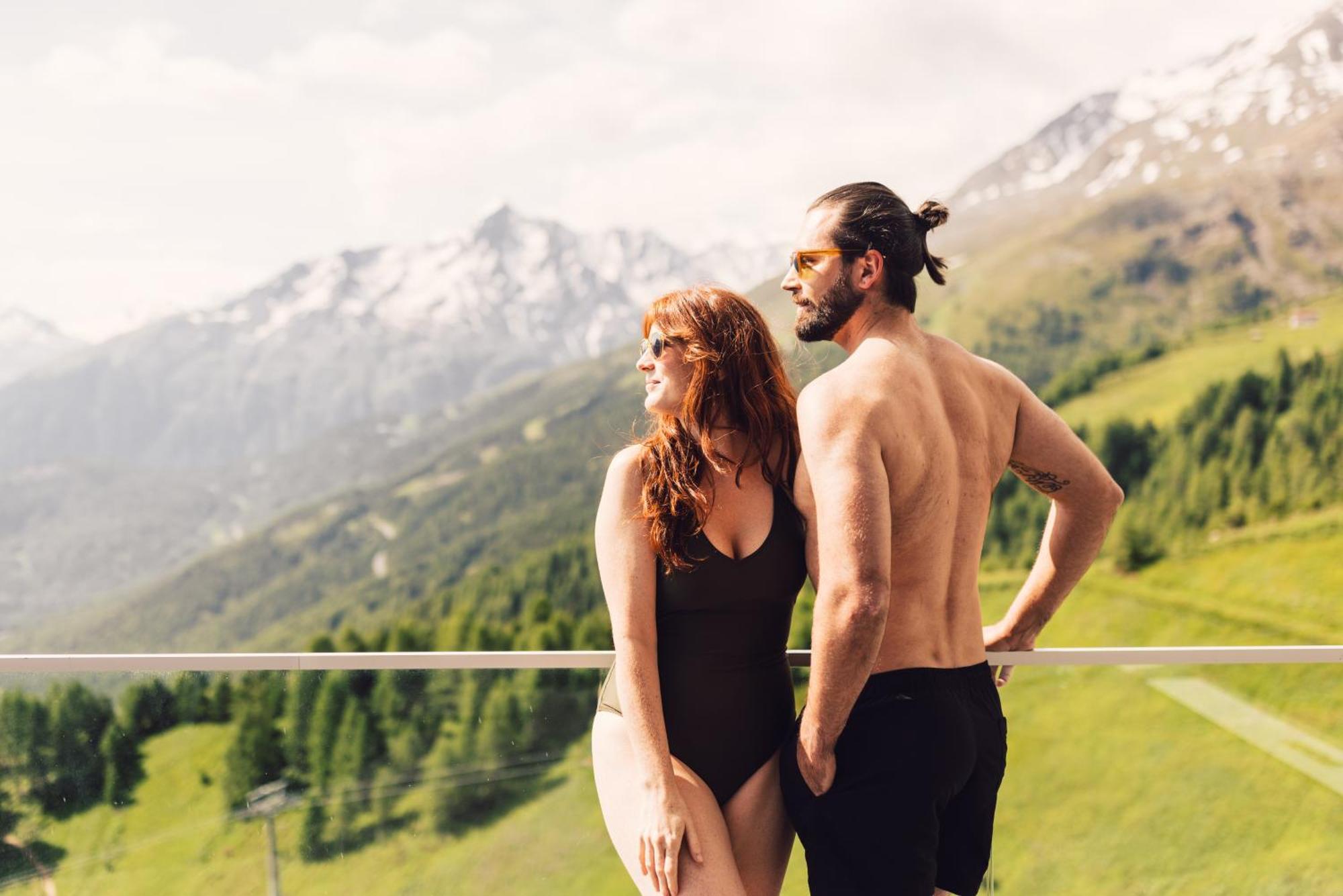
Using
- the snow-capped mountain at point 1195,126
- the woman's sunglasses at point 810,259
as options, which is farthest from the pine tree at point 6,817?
the snow-capped mountain at point 1195,126

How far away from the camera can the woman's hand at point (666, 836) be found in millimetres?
1740

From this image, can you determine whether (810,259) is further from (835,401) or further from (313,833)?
(313,833)

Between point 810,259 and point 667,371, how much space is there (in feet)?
0.97

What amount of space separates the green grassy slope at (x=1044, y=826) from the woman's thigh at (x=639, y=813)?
71 centimetres

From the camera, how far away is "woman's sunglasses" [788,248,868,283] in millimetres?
1834

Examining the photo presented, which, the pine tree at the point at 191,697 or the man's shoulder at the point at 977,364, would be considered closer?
the man's shoulder at the point at 977,364

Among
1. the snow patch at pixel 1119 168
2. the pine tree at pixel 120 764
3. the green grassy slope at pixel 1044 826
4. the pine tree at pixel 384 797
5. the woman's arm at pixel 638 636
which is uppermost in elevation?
the snow patch at pixel 1119 168

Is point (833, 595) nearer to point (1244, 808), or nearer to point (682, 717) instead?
point (682, 717)

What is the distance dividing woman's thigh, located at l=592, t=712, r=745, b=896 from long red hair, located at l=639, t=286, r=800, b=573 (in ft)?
1.08

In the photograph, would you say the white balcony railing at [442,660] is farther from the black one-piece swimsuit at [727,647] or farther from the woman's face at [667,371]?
the woman's face at [667,371]

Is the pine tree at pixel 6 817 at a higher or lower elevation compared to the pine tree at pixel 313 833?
higher

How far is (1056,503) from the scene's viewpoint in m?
2.15

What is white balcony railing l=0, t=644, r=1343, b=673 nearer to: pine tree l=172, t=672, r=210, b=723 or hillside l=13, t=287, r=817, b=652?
pine tree l=172, t=672, r=210, b=723

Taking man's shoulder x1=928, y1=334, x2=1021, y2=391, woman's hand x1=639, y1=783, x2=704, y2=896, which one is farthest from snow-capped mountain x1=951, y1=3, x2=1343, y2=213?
woman's hand x1=639, y1=783, x2=704, y2=896
